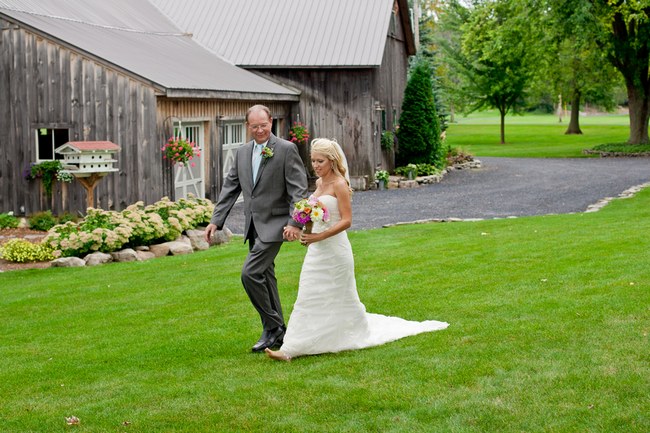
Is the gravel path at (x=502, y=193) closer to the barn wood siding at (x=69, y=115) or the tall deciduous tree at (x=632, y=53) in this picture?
the barn wood siding at (x=69, y=115)

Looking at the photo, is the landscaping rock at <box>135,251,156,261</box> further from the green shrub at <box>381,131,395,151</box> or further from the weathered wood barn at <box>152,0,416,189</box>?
the green shrub at <box>381,131,395,151</box>

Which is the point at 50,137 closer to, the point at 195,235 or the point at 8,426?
the point at 195,235

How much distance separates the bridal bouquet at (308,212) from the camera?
Result: 761 cm

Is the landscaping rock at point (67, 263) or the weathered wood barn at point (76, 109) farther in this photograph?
the weathered wood barn at point (76, 109)

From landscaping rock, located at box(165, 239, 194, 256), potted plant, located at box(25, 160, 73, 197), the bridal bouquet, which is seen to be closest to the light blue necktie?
the bridal bouquet

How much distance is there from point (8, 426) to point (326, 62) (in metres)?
22.5

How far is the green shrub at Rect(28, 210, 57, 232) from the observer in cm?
1902

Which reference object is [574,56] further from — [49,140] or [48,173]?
[48,173]

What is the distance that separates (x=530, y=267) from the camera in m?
11.4

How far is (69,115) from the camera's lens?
19.5m

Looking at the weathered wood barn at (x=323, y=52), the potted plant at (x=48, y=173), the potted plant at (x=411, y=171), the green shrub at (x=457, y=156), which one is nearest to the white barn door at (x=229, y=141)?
the weathered wood barn at (x=323, y=52)

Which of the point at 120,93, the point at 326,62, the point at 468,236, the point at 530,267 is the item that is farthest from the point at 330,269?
the point at 326,62

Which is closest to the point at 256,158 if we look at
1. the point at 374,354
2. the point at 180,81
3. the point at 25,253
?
the point at 374,354

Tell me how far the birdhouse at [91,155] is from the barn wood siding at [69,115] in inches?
36.7
